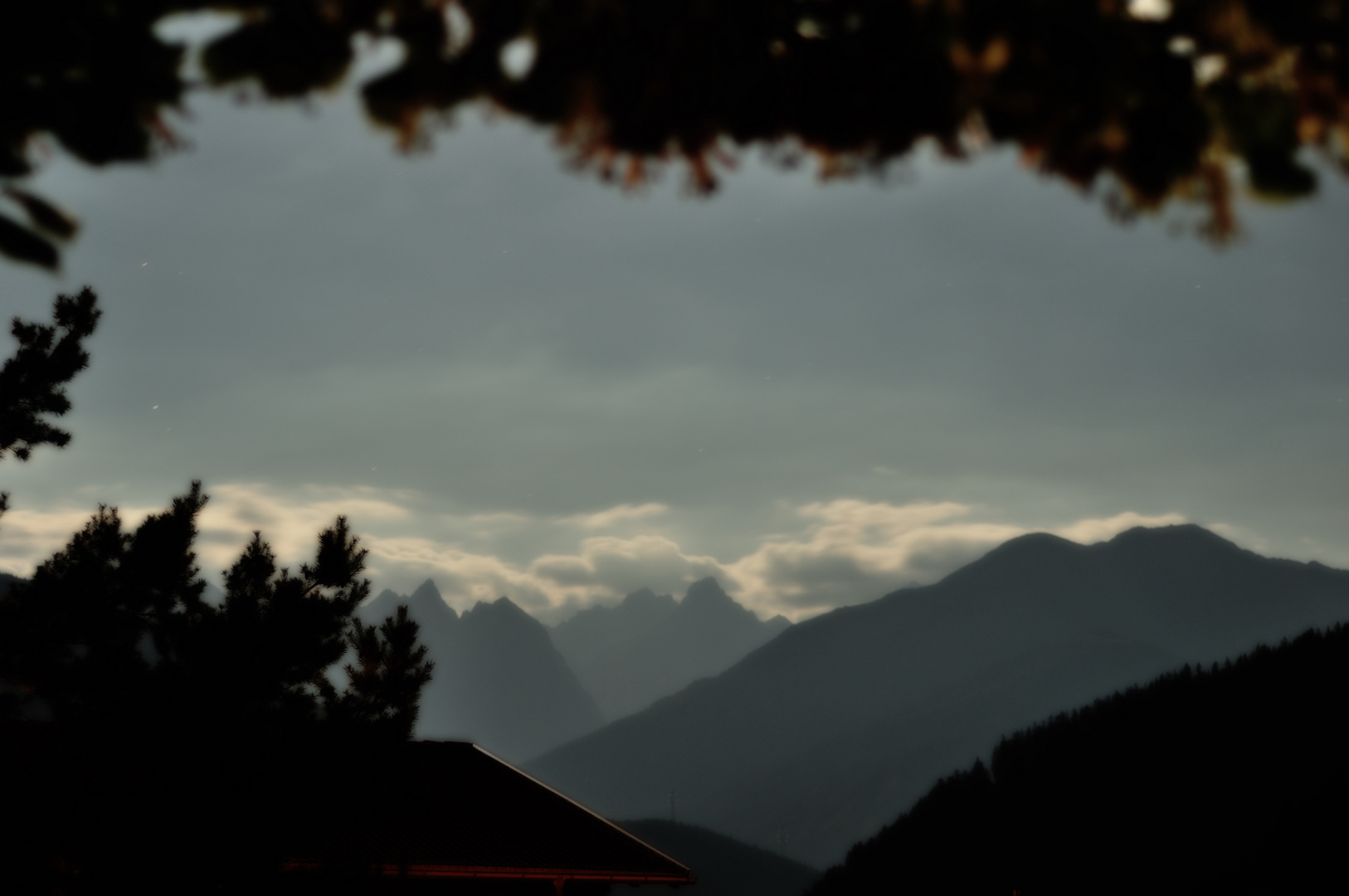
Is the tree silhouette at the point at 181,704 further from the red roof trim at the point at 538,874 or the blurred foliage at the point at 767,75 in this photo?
the blurred foliage at the point at 767,75

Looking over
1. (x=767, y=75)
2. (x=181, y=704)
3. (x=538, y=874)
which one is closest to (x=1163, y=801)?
(x=538, y=874)

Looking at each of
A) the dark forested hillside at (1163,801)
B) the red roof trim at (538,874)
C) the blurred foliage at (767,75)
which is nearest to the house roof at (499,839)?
the red roof trim at (538,874)

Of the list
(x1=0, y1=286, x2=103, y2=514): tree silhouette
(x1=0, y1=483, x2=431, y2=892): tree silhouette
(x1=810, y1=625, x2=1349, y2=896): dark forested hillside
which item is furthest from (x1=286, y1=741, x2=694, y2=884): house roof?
(x1=810, y1=625, x2=1349, y2=896): dark forested hillside

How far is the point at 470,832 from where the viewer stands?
18078 millimetres

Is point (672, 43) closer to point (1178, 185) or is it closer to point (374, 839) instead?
point (1178, 185)

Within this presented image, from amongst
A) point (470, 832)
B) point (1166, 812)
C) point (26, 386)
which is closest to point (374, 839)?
point (470, 832)

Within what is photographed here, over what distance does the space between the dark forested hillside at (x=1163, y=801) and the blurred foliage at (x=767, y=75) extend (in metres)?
55.1

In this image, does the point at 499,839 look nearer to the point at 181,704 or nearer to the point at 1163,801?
the point at 181,704

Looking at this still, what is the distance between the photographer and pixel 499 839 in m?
18.0

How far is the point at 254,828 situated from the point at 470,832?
7618mm

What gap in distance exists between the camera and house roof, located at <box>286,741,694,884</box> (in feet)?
55.7

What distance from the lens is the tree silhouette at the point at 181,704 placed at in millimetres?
10812

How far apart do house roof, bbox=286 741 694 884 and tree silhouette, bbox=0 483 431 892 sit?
3.94 m

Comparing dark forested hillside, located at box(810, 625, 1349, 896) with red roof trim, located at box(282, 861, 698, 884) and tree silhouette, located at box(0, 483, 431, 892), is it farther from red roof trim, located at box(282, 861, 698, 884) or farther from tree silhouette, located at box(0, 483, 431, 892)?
tree silhouette, located at box(0, 483, 431, 892)
